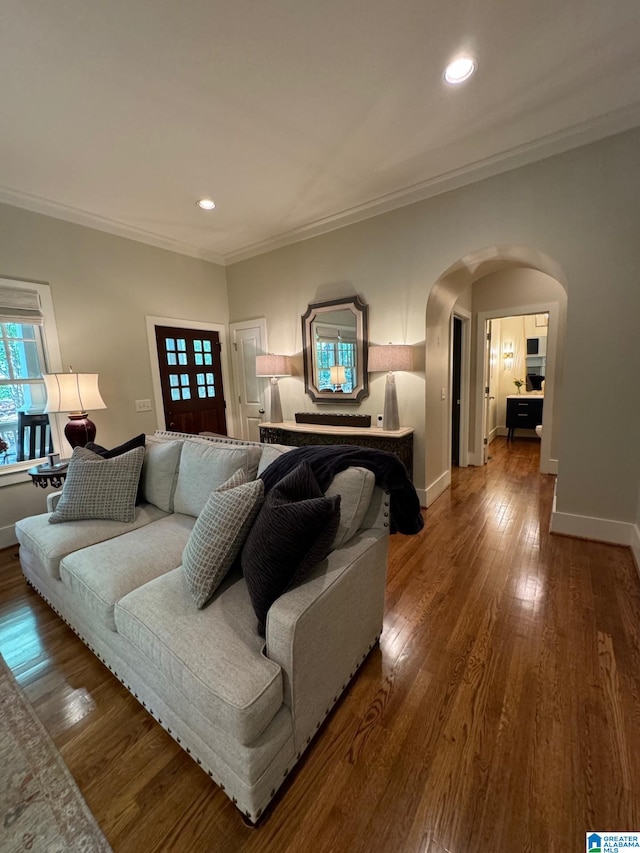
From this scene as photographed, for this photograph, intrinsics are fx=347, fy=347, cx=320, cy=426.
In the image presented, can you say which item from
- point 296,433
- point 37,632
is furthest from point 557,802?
point 296,433

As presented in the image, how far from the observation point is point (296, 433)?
12.1ft

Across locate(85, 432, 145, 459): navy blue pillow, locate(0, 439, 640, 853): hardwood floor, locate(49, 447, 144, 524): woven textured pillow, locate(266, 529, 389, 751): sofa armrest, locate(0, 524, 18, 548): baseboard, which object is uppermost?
locate(85, 432, 145, 459): navy blue pillow

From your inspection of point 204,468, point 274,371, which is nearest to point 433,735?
point 204,468

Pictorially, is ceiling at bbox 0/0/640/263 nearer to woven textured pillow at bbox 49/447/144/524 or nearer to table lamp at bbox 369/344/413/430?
table lamp at bbox 369/344/413/430

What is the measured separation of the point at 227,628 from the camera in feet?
3.94

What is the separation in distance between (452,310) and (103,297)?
3.73 metres

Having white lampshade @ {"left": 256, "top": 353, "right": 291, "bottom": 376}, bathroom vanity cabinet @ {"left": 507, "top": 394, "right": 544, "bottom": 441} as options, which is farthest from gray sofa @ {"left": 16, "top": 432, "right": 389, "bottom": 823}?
bathroom vanity cabinet @ {"left": 507, "top": 394, "right": 544, "bottom": 441}

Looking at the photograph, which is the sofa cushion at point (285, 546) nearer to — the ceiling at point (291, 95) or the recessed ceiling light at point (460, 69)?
the ceiling at point (291, 95)

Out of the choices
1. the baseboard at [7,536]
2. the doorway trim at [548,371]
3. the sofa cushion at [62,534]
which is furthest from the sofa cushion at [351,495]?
the doorway trim at [548,371]

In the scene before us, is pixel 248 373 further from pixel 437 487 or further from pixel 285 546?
pixel 285 546

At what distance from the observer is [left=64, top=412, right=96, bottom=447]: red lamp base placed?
2.92 meters

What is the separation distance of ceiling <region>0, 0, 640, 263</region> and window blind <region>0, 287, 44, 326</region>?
2.44 feet

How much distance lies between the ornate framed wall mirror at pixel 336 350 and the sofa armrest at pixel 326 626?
2.31 meters

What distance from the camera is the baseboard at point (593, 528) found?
8.36ft
